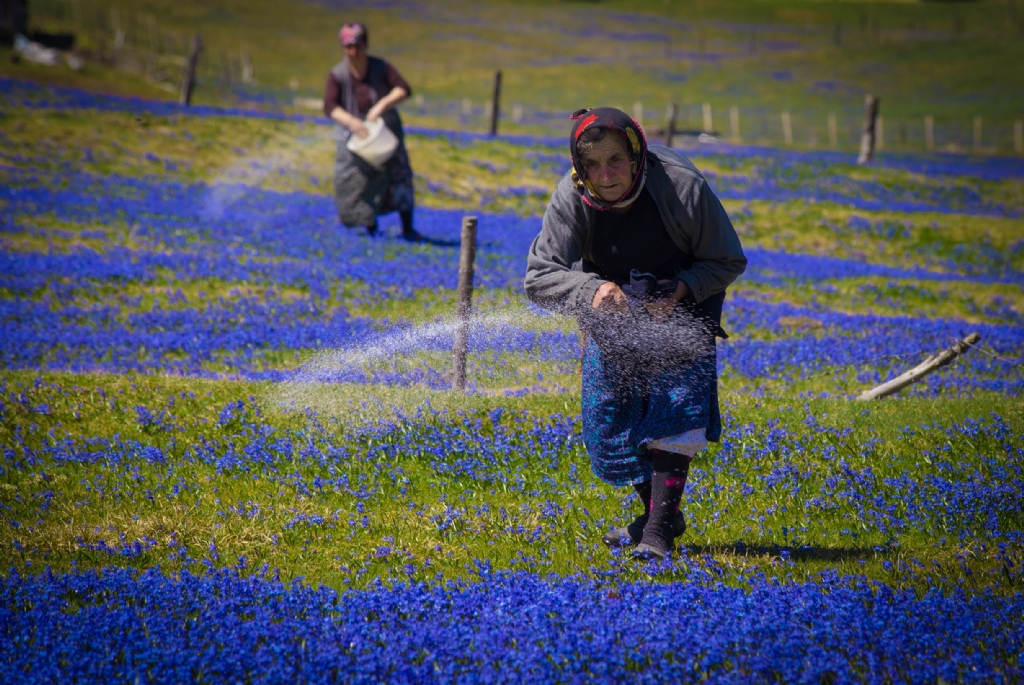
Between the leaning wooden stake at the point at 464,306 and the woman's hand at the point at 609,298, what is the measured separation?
3747mm

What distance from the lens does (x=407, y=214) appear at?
17.3 metres

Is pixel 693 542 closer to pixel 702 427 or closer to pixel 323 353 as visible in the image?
pixel 702 427

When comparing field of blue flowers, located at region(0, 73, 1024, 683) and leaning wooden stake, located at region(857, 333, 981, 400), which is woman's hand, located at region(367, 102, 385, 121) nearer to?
field of blue flowers, located at region(0, 73, 1024, 683)

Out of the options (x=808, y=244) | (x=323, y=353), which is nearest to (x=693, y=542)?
(x=323, y=353)

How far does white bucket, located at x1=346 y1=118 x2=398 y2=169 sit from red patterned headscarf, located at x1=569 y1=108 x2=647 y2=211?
11199 mm

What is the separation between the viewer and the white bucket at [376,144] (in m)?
15.5

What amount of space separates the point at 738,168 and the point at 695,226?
92.9ft

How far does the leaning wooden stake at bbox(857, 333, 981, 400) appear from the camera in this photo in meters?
8.23

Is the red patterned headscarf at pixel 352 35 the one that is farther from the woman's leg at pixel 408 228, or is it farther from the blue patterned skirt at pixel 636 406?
the blue patterned skirt at pixel 636 406

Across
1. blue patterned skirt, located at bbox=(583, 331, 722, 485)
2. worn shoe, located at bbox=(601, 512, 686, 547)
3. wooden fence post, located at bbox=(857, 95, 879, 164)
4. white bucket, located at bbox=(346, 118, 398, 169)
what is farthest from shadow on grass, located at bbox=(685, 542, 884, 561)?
wooden fence post, located at bbox=(857, 95, 879, 164)

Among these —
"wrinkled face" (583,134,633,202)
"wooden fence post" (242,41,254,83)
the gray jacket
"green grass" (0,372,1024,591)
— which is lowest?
"green grass" (0,372,1024,591)

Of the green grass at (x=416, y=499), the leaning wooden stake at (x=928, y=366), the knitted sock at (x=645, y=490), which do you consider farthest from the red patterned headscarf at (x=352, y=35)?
the knitted sock at (x=645, y=490)

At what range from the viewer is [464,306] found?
8703 millimetres

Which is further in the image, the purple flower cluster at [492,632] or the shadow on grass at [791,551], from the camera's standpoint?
the shadow on grass at [791,551]
